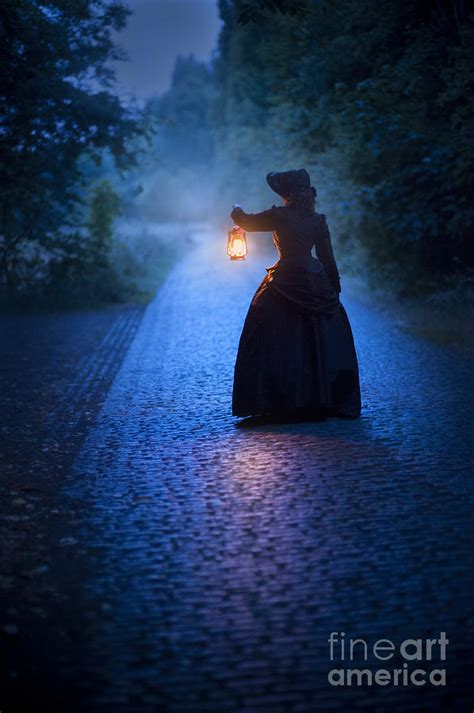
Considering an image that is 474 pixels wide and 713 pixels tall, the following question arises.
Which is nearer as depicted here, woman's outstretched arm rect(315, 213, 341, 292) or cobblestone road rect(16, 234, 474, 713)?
cobblestone road rect(16, 234, 474, 713)

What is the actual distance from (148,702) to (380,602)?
1265 mm

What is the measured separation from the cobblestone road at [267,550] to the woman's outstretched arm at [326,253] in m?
1.29

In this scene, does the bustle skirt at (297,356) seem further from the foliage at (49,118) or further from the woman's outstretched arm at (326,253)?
the foliage at (49,118)

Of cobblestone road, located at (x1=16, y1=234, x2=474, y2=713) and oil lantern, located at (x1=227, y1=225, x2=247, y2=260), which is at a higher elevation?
oil lantern, located at (x1=227, y1=225, x2=247, y2=260)

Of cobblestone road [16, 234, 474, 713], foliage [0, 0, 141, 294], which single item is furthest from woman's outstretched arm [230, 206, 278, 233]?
foliage [0, 0, 141, 294]

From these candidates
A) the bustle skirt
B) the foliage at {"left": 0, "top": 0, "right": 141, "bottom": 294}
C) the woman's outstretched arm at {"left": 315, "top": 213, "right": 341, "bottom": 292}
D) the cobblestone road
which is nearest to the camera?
the cobblestone road

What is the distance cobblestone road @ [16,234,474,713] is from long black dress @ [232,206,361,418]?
241 millimetres

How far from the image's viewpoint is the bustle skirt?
7.75 metres

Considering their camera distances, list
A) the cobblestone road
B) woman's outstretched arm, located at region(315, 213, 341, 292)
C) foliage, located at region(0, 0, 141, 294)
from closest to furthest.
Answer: the cobblestone road
woman's outstretched arm, located at region(315, 213, 341, 292)
foliage, located at region(0, 0, 141, 294)

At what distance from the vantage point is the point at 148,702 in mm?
3289

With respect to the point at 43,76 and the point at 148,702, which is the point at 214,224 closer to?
the point at 43,76

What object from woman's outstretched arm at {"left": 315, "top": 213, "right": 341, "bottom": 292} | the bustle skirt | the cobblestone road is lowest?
the cobblestone road

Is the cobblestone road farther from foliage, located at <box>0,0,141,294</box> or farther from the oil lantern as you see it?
foliage, located at <box>0,0,141,294</box>

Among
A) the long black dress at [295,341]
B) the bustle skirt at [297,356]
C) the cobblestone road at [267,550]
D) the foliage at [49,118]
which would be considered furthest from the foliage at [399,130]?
the cobblestone road at [267,550]
